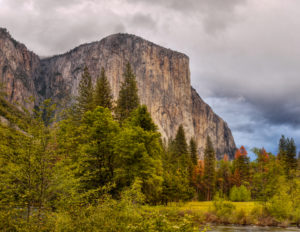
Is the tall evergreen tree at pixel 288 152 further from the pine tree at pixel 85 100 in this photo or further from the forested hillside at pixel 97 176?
the pine tree at pixel 85 100

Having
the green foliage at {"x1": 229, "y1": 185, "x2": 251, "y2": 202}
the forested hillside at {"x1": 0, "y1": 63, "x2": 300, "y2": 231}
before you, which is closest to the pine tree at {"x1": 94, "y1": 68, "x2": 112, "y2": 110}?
the forested hillside at {"x1": 0, "y1": 63, "x2": 300, "y2": 231}

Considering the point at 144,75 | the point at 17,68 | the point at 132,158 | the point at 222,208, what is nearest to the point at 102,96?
the point at 132,158

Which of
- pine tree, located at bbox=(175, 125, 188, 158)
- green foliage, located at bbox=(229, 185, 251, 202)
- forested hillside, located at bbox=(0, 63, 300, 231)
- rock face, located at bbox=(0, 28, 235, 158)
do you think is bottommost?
green foliage, located at bbox=(229, 185, 251, 202)

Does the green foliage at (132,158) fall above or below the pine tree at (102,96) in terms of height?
below

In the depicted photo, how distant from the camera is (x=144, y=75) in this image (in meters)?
146

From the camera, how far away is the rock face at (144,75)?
144125 millimetres

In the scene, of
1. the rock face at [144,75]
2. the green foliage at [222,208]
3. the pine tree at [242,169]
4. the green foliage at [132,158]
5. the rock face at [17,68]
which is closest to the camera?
the green foliage at [132,158]

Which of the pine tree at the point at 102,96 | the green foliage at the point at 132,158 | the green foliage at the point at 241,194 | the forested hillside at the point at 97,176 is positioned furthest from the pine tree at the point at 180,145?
the green foliage at the point at 132,158

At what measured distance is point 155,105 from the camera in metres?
142

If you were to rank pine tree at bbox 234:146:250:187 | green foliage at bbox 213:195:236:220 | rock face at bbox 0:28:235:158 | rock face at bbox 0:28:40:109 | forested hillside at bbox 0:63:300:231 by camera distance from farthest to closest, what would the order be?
1. rock face at bbox 0:28:40:109
2. rock face at bbox 0:28:235:158
3. pine tree at bbox 234:146:250:187
4. green foliage at bbox 213:195:236:220
5. forested hillside at bbox 0:63:300:231

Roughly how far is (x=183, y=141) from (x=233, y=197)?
55.3ft

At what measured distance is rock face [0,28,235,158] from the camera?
473 feet

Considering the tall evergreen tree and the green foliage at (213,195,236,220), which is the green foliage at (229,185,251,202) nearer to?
the tall evergreen tree

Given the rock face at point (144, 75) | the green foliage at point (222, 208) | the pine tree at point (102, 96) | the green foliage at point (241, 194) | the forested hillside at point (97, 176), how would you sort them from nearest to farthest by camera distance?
the forested hillside at point (97, 176) < the green foliage at point (222, 208) < the pine tree at point (102, 96) < the green foliage at point (241, 194) < the rock face at point (144, 75)
